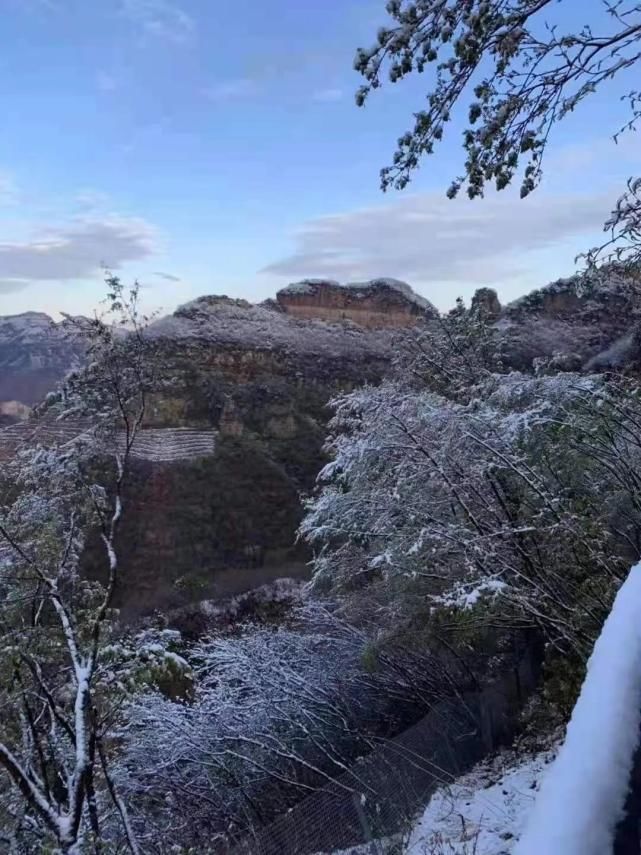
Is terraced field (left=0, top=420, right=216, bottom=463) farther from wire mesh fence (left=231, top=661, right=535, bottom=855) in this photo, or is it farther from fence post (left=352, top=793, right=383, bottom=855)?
fence post (left=352, top=793, right=383, bottom=855)

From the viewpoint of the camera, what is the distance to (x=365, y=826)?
15.0 ft

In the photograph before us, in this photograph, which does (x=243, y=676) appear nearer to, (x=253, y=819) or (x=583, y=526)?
(x=253, y=819)

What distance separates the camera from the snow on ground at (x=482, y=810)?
395 cm

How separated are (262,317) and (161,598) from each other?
17.0m

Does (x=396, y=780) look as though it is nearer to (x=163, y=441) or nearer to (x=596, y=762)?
(x=596, y=762)

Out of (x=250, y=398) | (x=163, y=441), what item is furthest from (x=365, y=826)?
(x=250, y=398)

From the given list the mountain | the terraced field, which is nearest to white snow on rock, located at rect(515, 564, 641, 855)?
the terraced field

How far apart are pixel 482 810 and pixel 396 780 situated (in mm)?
1009

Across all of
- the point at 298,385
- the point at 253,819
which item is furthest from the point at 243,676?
the point at 298,385

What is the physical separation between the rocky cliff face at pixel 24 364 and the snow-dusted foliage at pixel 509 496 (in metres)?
18.9

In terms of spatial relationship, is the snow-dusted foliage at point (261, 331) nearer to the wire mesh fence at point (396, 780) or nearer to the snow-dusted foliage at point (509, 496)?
the snow-dusted foliage at point (509, 496)

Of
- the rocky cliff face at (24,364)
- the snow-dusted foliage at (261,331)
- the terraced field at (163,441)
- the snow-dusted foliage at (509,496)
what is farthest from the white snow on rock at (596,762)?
the snow-dusted foliage at (261,331)

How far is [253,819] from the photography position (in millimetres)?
6109

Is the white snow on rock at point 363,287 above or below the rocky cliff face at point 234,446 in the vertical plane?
above
